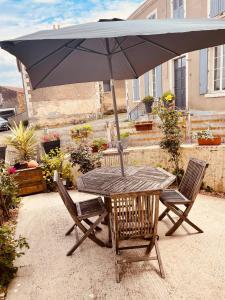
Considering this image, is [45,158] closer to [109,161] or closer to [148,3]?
[109,161]

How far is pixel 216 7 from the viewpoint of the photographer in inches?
283

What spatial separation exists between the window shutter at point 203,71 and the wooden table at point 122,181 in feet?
18.0

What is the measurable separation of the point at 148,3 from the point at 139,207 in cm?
1084

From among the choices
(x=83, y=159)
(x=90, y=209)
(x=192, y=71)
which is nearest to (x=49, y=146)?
(x=83, y=159)

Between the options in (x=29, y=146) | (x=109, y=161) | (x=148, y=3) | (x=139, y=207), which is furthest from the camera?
(x=148, y=3)

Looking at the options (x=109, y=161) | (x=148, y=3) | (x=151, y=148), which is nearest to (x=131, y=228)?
(x=109, y=161)

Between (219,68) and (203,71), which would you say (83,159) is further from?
(219,68)

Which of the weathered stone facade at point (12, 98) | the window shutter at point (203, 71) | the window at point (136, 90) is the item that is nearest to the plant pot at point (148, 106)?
the window shutter at point (203, 71)

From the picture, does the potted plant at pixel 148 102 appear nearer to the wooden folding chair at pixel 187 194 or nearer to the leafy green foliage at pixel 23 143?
the leafy green foliage at pixel 23 143

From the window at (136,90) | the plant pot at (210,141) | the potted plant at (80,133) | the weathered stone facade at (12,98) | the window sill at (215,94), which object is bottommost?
the plant pot at (210,141)

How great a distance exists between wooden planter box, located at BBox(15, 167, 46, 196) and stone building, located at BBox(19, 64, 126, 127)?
10793 mm

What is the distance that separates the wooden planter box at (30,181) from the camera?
5.36 meters

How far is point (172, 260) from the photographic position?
2787 millimetres

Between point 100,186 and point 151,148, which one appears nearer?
point 100,186
